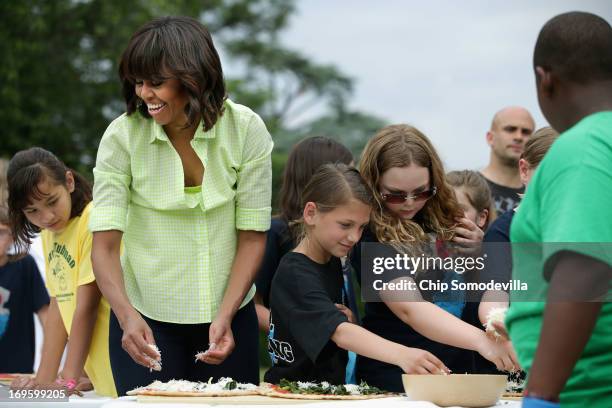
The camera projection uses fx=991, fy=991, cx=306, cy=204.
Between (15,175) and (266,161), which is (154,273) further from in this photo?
(15,175)

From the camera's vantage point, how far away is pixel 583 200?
202 centimetres

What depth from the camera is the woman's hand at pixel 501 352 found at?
3096 mm

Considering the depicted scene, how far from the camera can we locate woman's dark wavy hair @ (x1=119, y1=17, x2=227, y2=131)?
137 inches

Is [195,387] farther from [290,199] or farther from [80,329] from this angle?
[290,199]

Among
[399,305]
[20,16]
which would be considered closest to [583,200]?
[399,305]

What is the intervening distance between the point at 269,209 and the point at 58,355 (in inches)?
57.1

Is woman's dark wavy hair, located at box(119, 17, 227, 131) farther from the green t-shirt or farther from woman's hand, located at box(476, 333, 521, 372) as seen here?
the green t-shirt

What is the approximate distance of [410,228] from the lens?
12.5 feet

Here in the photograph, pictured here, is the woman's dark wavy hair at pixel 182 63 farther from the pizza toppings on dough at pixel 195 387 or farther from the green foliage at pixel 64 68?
the green foliage at pixel 64 68

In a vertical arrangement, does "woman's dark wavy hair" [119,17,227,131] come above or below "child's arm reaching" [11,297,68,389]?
above

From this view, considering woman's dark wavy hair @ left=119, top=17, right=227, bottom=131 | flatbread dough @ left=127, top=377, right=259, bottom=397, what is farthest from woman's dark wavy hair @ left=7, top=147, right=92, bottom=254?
flatbread dough @ left=127, top=377, right=259, bottom=397

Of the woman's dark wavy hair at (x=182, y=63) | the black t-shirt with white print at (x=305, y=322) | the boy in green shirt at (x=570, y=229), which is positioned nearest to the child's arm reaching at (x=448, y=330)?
the black t-shirt with white print at (x=305, y=322)

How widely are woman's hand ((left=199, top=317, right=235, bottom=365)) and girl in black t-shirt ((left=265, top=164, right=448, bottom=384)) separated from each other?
0.21 m

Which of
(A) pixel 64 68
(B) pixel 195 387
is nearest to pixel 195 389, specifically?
(B) pixel 195 387
